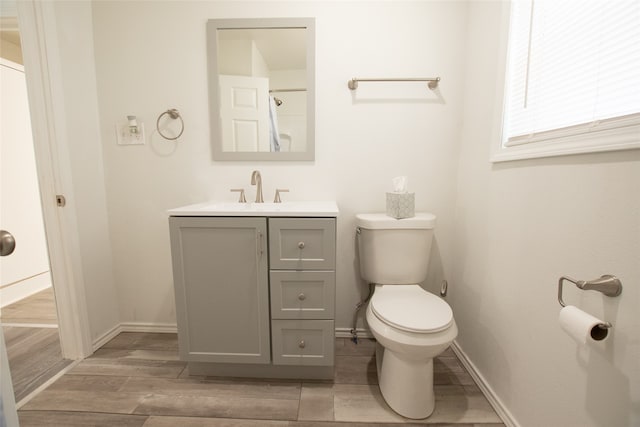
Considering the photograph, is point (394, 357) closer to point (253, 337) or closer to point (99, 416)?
point (253, 337)

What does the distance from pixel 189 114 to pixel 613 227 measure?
1.93 meters

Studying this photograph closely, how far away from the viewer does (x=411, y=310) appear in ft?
3.75

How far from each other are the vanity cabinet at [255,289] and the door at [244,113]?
59 centimetres

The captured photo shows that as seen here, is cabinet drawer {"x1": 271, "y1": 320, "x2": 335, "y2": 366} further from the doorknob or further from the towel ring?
the towel ring

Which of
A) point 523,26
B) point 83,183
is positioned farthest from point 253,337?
point 523,26

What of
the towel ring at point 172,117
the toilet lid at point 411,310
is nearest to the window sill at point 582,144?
the toilet lid at point 411,310

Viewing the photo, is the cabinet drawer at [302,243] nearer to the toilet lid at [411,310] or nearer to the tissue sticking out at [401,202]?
the toilet lid at [411,310]

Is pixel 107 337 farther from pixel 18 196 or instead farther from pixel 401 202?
pixel 401 202

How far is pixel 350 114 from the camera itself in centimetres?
154

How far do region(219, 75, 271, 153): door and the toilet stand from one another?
0.79m

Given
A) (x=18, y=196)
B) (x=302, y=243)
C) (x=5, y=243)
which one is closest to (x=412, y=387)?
(x=302, y=243)

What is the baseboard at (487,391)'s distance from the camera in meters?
1.08

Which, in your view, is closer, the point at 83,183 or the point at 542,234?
the point at 542,234

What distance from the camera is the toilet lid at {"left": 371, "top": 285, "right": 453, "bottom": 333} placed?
104 centimetres
